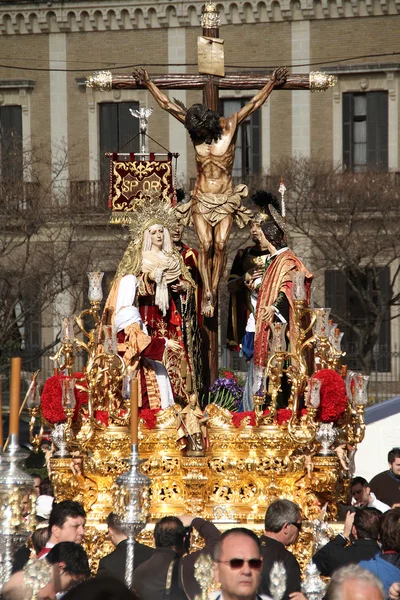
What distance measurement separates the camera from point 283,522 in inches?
339

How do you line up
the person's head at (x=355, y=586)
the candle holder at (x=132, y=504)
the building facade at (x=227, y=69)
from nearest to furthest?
the person's head at (x=355, y=586) < the candle holder at (x=132, y=504) < the building facade at (x=227, y=69)

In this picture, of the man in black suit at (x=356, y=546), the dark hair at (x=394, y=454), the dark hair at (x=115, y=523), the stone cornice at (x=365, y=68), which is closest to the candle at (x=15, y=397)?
the dark hair at (x=115, y=523)

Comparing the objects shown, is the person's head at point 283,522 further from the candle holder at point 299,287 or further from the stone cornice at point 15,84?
the stone cornice at point 15,84

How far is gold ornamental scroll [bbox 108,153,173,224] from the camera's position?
42.8ft

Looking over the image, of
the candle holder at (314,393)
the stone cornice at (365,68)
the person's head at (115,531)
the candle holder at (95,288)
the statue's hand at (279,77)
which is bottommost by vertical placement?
the person's head at (115,531)

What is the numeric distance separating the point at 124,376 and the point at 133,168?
2097mm

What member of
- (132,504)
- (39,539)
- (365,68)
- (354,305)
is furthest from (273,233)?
(365,68)

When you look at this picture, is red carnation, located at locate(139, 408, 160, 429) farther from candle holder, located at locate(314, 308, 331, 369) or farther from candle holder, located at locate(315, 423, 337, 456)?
candle holder, located at locate(314, 308, 331, 369)

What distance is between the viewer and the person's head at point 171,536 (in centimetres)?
826

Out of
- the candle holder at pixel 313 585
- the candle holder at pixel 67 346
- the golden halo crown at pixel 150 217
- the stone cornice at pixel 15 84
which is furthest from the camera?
the stone cornice at pixel 15 84

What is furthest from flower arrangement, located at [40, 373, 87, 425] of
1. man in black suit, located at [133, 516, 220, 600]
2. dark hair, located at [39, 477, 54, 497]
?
man in black suit, located at [133, 516, 220, 600]

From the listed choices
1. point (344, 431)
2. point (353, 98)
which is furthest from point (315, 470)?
point (353, 98)

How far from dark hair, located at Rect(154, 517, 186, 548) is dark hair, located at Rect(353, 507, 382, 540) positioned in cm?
116

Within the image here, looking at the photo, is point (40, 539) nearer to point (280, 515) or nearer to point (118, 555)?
point (118, 555)
